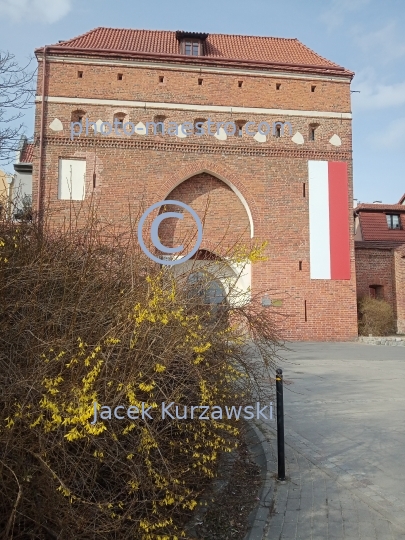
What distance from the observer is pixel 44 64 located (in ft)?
62.8

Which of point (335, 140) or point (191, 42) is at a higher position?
point (191, 42)

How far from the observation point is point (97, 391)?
9.59ft

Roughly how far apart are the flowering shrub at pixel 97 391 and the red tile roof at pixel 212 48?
17826mm

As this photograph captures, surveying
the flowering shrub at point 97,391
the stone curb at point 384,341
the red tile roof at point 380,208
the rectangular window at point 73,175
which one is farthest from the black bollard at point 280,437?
the red tile roof at point 380,208

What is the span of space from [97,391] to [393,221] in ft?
91.5

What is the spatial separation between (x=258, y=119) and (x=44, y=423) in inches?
736

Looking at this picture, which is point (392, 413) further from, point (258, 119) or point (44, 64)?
point (44, 64)

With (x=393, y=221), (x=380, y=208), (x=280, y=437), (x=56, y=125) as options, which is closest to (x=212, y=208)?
(x=56, y=125)

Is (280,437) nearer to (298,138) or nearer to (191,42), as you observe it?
(298,138)

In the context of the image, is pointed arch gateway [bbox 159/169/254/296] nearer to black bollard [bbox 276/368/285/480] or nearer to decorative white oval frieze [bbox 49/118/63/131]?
decorative white oval frieze [bbox 49/118/63/131]

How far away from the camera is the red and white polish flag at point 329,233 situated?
19.4 metres

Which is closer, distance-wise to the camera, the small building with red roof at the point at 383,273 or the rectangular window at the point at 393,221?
the small building with red roof at the point at 383,273

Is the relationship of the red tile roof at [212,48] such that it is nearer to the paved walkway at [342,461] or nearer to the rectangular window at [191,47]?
the rectangular window at [191,47]

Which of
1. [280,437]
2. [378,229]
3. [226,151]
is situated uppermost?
[226,151]
